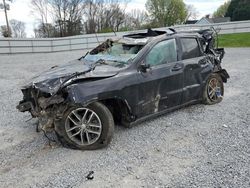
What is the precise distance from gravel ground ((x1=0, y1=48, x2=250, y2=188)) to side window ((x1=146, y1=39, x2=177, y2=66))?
41.3 inches

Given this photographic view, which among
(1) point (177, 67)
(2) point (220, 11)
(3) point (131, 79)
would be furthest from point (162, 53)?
(2) point (220, 11)

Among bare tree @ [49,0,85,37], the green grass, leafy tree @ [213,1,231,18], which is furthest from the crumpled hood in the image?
leafy tree @ [213,1,231,18]

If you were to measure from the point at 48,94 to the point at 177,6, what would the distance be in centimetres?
5175

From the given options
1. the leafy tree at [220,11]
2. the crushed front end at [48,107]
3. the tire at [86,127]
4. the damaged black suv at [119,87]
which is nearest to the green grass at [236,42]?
the damaged black suv at [119,87]

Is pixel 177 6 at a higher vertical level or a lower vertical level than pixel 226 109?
higher

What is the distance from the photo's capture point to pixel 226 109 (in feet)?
17.0

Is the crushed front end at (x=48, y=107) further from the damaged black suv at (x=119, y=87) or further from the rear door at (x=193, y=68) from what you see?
the rear door at (x=193, y=68)

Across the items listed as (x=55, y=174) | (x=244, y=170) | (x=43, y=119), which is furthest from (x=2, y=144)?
(x=244, y=170)

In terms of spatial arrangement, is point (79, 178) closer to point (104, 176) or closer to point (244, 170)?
point (104, 176)

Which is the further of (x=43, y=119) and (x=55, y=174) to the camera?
(x=43, y=119)

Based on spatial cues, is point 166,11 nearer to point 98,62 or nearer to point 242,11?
point 242,11

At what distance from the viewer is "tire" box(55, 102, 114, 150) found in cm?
363

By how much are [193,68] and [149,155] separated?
2.20 meters

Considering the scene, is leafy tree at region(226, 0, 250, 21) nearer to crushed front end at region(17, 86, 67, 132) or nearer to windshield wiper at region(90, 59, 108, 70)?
windshield wiper at region(90, 59, 108, 70)
